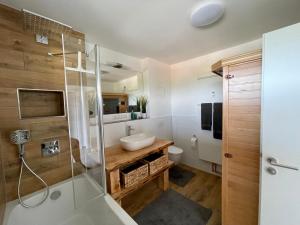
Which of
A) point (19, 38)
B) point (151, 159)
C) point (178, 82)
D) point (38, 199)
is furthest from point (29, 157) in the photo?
point (178, 82)

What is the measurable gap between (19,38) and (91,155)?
1.44m

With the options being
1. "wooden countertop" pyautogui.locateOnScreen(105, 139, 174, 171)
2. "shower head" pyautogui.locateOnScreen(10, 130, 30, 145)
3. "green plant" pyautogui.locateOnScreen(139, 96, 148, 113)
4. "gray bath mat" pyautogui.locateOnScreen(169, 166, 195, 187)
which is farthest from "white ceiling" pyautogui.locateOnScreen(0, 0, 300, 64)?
"gray bath mat" pyautogui.locateOnScreen(169, 166, 195, 187)

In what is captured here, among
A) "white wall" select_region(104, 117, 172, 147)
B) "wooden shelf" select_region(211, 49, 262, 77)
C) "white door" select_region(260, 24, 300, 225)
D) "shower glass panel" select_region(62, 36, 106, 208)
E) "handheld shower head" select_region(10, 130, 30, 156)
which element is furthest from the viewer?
"white wall" select_region(104, 117, 172, 147)

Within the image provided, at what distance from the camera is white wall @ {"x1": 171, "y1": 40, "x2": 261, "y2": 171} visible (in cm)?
251

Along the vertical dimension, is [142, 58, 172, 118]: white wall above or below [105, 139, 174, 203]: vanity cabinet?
above

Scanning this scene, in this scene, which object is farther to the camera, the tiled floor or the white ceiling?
the tiled floor

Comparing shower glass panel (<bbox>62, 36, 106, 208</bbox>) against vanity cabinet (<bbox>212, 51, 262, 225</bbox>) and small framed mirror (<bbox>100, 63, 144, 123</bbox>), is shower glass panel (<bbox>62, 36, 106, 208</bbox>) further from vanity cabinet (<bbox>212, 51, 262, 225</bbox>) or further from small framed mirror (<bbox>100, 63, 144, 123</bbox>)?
vanity cabinet (<bbox>212, 51, 262, 225</bbox>)

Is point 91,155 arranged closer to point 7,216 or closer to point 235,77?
point 7,216

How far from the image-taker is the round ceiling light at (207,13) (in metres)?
1.31

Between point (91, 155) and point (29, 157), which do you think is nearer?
point (29, 157)

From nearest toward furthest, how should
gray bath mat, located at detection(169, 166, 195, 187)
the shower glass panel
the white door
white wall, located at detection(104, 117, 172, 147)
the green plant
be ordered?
the white door < the shower glass panel < white wall, located at detection(104, 117, 172, 147) < gray bath mat, located at detection(169, 166, 195, 187) < the green plant

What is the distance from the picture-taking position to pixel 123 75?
2551mm

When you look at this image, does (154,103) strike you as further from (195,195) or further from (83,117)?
(195,195)

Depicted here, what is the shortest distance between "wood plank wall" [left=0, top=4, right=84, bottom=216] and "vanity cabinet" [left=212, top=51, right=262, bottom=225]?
1.85m
